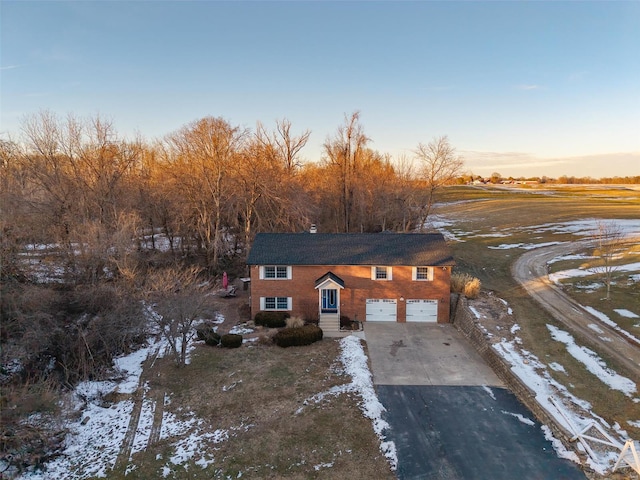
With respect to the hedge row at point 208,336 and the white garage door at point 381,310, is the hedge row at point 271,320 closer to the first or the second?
the hedge row at point 208,336

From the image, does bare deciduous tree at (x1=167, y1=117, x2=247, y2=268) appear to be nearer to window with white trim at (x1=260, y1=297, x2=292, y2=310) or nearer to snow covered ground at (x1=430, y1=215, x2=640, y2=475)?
window with white trim at (x1=260, y1=297, x2=292, y2=310)

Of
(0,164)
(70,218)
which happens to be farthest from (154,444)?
(0,164)

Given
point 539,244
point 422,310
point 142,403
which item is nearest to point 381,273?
point 422,310

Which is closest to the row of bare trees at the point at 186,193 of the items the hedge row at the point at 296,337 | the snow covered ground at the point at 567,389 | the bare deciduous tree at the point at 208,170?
the bare deciduous tree at the point at 208,170

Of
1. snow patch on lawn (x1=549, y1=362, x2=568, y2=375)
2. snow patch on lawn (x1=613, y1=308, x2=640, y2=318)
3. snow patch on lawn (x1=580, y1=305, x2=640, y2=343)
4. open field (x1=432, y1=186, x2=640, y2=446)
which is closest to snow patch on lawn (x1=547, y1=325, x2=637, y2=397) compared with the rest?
open field (x1=432, y1=186, x2=640, y2=446)

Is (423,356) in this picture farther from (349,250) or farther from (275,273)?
(275,273)
